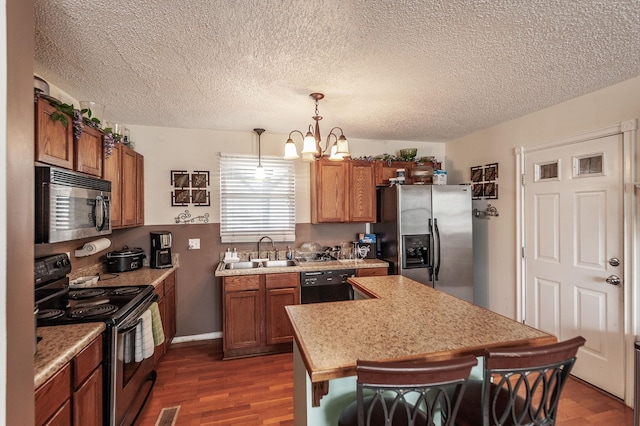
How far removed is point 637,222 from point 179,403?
3.78 metres

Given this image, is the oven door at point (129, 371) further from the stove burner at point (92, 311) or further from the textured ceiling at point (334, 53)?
the textured ceiling at point (334, 53)

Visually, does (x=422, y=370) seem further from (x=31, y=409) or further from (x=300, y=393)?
(x=31, y=409)

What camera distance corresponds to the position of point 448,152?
4.29 meters

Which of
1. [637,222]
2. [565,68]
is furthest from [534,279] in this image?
[565,68]

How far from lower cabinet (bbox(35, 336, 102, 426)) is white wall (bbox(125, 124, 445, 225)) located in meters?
2.08

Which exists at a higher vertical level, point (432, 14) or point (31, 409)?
point (432, 14)

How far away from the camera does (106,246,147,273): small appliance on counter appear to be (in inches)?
114

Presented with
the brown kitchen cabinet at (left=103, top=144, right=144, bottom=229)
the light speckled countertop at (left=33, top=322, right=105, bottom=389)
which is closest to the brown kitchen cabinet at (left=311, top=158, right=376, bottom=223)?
the brown kitchen cabinet at (left=103, top=144, right=144, bottom=229)

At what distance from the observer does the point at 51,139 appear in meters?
1.68

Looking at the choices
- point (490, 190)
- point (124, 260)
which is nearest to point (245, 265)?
point (124, 260)

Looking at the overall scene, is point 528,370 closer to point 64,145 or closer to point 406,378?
point 406,378

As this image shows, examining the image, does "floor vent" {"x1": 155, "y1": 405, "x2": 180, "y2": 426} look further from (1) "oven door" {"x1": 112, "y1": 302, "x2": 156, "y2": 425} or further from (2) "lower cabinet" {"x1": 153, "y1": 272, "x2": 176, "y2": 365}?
(2) "lower cabinet" {"x1": 153, "y1": 272, "x2": 176, "y2": 365}

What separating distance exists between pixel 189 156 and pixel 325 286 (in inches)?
87.2

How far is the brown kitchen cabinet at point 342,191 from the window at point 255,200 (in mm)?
332
